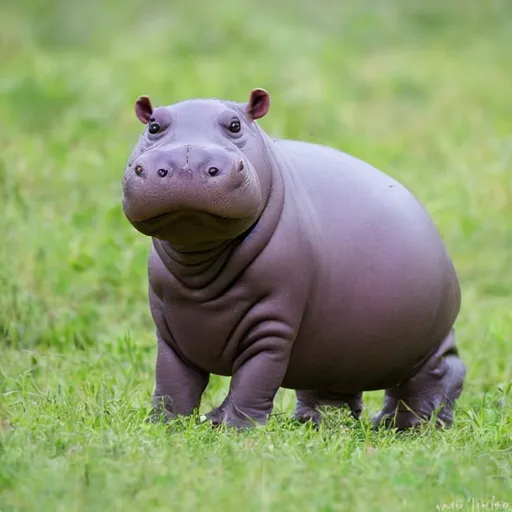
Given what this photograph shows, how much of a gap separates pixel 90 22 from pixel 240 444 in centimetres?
1181

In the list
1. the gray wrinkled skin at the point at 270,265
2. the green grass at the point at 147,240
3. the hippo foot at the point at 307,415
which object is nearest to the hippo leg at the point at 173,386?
the gray wrinkled skin at the point at 270,265

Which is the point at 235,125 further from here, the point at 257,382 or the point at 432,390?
the point at 432,390

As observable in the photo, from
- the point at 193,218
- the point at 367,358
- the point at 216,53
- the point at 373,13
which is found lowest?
the point at 367,358

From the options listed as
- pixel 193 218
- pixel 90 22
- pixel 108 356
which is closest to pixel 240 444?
pixel 193 218

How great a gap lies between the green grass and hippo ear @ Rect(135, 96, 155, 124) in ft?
3.59

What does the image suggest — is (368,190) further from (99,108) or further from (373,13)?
(373,13)

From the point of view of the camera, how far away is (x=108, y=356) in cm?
569

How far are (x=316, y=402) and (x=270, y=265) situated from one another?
988 mm

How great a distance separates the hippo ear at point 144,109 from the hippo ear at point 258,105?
36cm

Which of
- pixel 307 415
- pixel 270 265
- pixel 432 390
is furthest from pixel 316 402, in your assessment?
pixel 270 265

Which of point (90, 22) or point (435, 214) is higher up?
point (90, 22)

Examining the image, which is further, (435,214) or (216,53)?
(216,53)

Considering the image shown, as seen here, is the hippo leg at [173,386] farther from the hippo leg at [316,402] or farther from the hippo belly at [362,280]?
the hippo leg at [316,402]

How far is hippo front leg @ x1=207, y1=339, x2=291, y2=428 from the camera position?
4.37 meters
